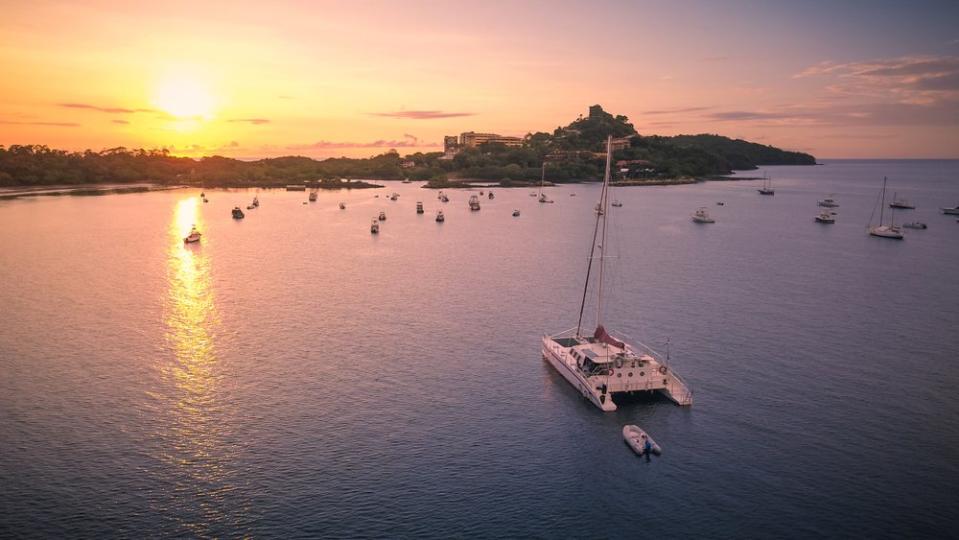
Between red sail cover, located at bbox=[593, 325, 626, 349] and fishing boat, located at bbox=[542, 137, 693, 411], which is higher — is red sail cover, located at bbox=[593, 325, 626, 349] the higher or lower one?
the higher one

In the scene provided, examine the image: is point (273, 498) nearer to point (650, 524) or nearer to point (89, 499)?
point (89, 499)

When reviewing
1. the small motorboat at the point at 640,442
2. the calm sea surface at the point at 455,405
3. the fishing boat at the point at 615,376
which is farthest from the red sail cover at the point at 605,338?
the small motorboat at the point at 640,442

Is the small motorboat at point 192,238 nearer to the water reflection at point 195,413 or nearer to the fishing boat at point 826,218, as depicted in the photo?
the water reflection at point 195,413

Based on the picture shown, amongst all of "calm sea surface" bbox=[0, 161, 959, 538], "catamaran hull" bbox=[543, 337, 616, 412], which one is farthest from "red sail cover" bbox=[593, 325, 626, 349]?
"calm sea surface" bbox=[0, 161, 959, 538]

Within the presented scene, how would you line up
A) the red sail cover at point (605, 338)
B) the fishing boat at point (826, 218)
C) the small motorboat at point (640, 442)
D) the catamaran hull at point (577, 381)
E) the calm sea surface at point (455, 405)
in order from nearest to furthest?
the calm sea surface at point (455, 405)
the small motorboat at point (640, 442)
the catamaran hull at point (577, 381)
the red sail cover at point (605, 338)
the fishing boat at point (826, 218)

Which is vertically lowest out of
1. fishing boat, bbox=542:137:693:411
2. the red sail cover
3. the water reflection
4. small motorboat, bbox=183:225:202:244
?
the water reflection

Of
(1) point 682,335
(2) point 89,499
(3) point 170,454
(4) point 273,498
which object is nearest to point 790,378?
(1) point 682,335

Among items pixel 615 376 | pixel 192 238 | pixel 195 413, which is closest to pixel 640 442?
pixel 615 376

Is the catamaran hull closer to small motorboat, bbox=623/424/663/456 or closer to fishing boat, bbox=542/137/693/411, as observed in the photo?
fishing boat, bbox=542/137/693/411
